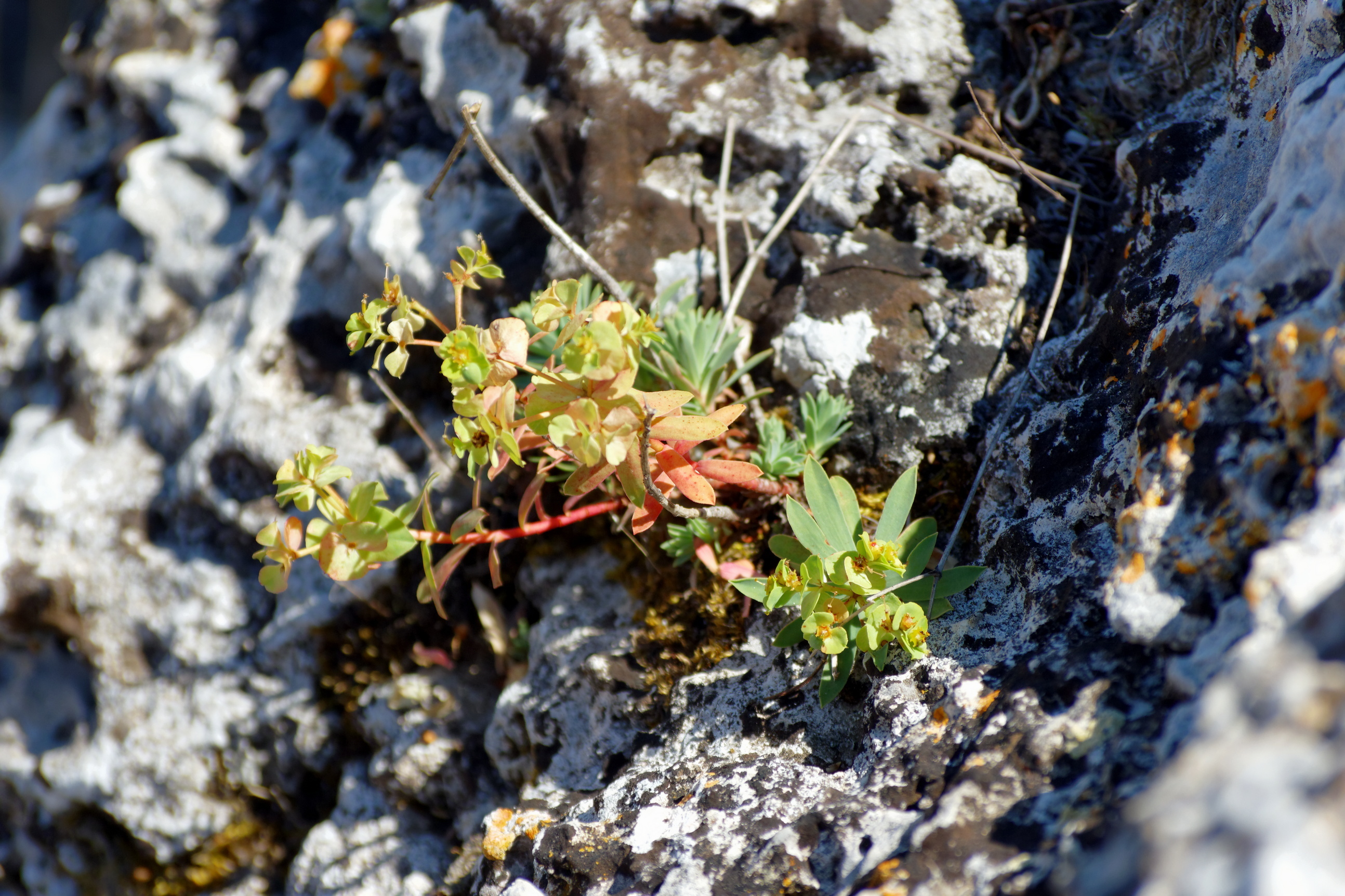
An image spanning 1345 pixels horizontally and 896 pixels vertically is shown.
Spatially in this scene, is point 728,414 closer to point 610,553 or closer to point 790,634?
point 790,634

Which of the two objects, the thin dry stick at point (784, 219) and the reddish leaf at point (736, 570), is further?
the thin dry stick at point (784, 219)

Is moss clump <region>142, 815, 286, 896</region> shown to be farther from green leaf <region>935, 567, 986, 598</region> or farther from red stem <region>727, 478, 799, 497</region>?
green leaf <region>935, 567, 986, 598</region>

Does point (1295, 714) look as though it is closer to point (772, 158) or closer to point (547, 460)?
point (547, 460)

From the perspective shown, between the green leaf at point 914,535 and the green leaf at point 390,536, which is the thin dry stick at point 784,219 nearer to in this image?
the green leaf at point 914,535

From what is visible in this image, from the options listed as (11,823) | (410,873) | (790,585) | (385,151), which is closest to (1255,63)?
(790,585)

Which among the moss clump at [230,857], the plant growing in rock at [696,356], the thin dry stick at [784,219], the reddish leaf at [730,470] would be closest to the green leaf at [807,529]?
the reddish leaf at [730,470]

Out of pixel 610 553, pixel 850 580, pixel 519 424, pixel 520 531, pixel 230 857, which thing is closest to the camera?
pixel 850 580

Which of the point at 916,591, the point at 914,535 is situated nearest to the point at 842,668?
the point at 916,591
